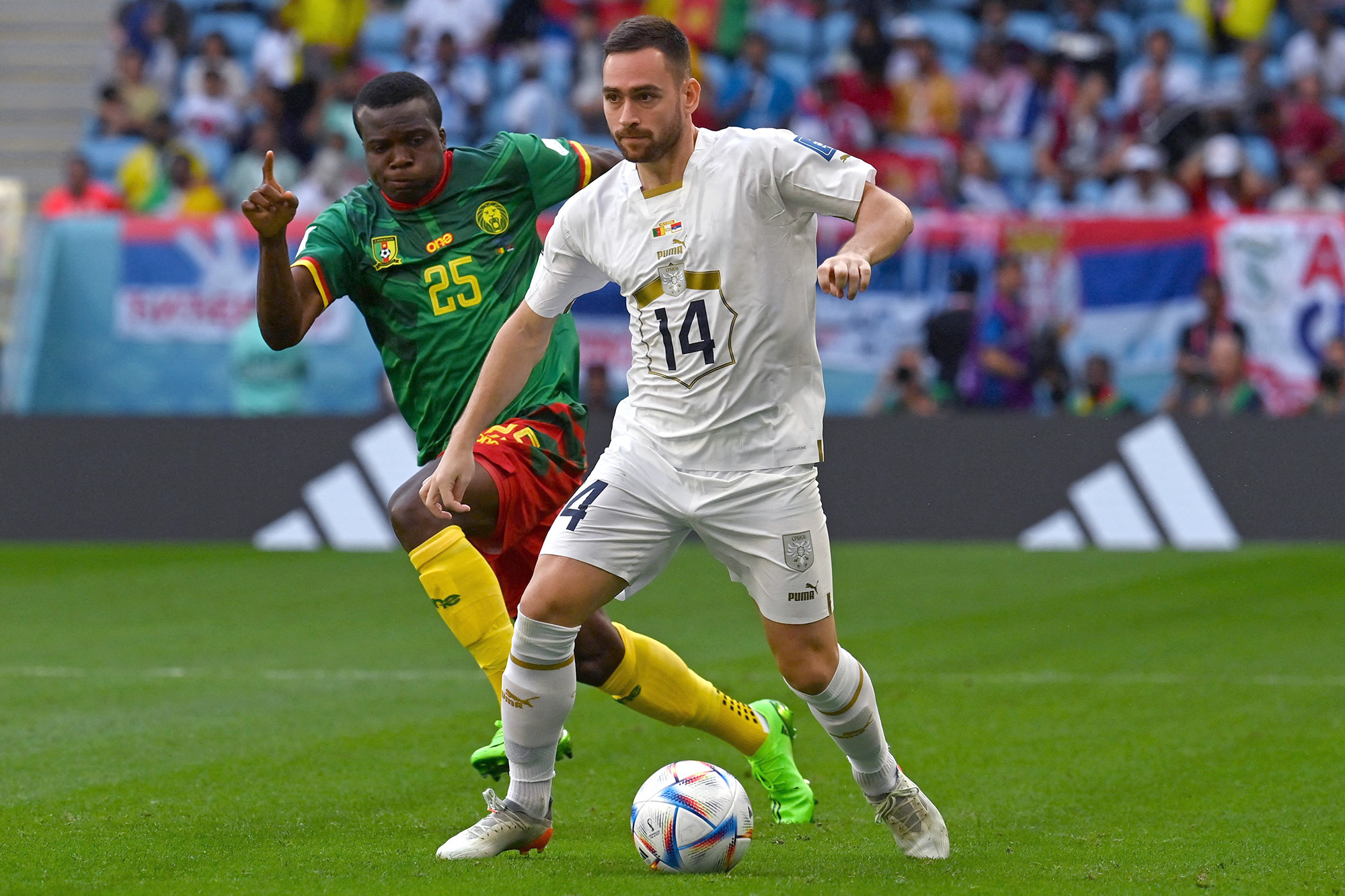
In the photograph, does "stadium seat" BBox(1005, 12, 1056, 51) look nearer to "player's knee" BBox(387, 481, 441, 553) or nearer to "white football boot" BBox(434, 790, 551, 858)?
"player's knee" BBox(387, 481, 441, 553)

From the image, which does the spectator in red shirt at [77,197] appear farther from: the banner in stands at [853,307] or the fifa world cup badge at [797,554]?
the fifa world cup badge at [797,554]

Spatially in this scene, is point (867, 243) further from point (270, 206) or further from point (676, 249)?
point (270, 206)

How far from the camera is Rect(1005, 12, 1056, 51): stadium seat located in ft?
59.7

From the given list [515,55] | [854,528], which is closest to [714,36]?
[515,55]

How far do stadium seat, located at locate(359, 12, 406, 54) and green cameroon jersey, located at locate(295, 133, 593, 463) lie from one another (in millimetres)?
13632

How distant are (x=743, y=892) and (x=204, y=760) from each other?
272cm

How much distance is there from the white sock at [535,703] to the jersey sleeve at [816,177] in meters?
1.27

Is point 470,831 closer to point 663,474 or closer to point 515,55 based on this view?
point 663,474

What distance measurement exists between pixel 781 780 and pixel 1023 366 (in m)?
9.27

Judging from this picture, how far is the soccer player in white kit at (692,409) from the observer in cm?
459

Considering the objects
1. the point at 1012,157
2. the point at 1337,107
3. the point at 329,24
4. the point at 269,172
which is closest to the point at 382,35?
the point at 329,24

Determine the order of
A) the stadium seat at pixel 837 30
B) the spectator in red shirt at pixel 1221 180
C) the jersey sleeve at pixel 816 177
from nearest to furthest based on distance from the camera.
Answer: the jersey sleeve at pixel 816 177 → the spectator in red shirt at pixel 1221 180 → the stadium seat at pixel 837 30

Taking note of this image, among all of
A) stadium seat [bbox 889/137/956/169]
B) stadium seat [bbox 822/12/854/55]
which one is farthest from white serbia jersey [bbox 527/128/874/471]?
stadium seat [bbox 822/12/854/55]

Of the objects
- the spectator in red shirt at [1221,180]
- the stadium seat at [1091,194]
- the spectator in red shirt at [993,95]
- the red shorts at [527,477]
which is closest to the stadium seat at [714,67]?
the spectator in red shirt at [993,95]
